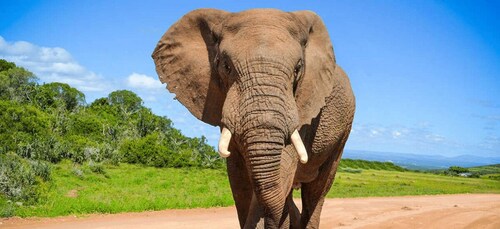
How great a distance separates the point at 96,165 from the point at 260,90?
17963 mm

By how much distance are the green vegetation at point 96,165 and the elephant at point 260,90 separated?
331 inches

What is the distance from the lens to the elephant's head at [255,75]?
4.70m

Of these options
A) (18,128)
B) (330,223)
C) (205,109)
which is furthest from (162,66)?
(18,128)

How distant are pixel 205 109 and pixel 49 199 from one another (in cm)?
1057

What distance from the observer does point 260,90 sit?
15.5 feet

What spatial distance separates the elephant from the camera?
4.72m

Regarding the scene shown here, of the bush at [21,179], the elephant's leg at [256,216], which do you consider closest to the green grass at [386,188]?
the bush at [21,179]

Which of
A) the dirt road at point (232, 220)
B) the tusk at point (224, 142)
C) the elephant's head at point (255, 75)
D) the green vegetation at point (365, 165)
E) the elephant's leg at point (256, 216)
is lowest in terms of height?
the dirt road at point (232, 220)

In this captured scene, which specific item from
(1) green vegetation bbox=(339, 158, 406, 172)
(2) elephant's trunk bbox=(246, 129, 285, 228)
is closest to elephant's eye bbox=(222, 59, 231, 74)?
(2) elephant's trunk bbox=(246, 129, 285, 228)

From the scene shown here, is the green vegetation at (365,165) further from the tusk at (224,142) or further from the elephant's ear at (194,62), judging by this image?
the tusk at (224,142)

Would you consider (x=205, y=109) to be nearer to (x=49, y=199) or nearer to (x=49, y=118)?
(x=49, y=199)

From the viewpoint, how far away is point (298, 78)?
5355mm

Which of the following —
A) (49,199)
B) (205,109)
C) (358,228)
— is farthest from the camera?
(49,199)

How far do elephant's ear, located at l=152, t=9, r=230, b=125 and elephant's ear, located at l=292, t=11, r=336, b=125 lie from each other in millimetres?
817
